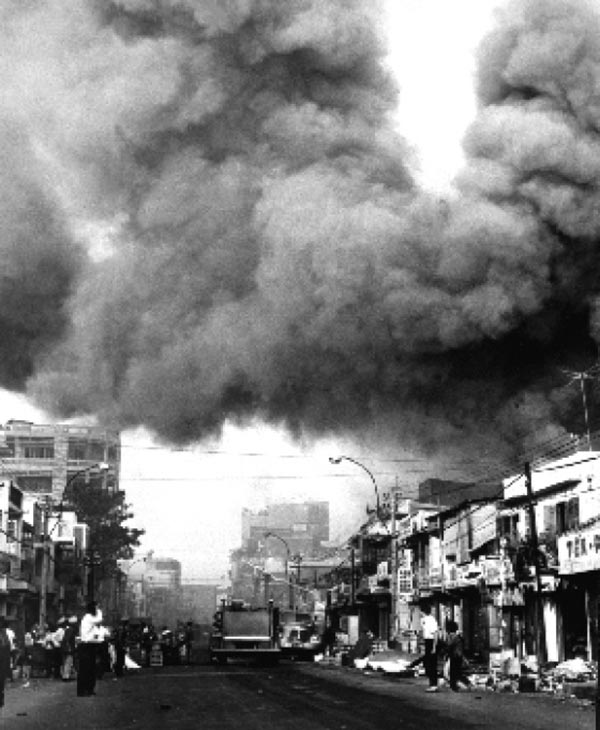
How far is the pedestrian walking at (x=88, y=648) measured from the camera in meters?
20.9

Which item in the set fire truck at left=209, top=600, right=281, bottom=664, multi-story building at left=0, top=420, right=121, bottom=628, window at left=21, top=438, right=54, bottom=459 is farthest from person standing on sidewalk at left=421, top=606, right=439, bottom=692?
window at left=21, top=438, right=54, bottom=459

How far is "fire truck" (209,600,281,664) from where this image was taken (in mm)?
50000

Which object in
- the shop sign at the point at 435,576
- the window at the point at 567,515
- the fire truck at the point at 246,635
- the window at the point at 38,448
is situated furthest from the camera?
the window at the point at 38,448

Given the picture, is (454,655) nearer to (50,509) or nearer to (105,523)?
(50,509)

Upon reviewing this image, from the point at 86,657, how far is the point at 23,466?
109 metres

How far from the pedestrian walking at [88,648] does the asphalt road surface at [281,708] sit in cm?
33

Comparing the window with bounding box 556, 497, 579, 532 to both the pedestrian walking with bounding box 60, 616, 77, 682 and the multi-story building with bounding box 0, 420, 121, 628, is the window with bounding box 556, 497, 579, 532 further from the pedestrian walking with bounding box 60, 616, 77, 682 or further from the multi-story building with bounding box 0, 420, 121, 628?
the pedestrian walking with bounding box 60, 616, 77, 682

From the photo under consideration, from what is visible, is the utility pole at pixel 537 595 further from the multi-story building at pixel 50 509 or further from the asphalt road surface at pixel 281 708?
the multi-story building at pixel 50 509

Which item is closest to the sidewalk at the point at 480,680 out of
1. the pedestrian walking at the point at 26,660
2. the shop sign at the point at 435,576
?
the pedestrian walking at the point at 26,660

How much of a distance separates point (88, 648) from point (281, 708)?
207 inches

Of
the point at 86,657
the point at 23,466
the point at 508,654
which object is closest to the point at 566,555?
the point at 508,654

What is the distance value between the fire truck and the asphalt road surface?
24.4 metres

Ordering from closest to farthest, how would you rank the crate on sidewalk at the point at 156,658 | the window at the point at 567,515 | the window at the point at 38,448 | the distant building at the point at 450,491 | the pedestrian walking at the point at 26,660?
the pedestrian walking at the point at 26,660, the window at the point at 567,515, the crate on sidewalk at the point at 156,658, the distant building at the point at 450,491, the window at the point at 38,448

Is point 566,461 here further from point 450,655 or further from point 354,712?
point 354,712
